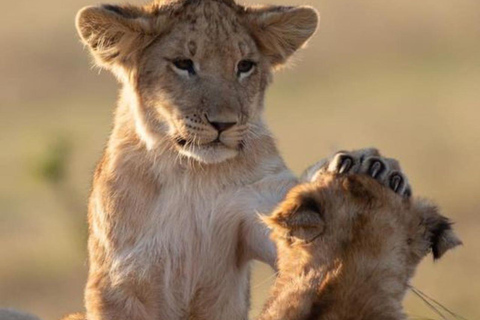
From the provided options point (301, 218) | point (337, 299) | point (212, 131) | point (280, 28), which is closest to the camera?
point (337, 299)

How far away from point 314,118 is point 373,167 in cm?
1587

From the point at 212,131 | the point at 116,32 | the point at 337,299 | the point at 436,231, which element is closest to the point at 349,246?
the point at 337,299

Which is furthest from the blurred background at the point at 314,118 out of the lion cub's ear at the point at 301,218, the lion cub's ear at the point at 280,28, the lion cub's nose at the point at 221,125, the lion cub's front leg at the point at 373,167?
the lion cub's ear at the point at 301,218

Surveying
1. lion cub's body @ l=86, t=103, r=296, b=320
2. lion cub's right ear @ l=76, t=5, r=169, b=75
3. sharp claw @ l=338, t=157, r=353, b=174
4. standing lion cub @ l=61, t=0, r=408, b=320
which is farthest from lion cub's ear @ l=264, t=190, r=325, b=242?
lion cub's right ear @ l=76, t=5, r=169, b=75

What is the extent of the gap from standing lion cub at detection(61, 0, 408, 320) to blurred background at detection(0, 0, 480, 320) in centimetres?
511

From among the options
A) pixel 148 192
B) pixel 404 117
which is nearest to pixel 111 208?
pixel 148 192

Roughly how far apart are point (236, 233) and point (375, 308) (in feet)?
6.21

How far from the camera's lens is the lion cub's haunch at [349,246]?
18.2 feet

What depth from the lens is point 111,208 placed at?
745 centimetres

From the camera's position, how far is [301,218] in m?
5.71

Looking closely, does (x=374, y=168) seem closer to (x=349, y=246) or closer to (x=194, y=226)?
(x=349, y=246)

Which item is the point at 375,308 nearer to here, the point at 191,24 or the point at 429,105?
the point at 191,24

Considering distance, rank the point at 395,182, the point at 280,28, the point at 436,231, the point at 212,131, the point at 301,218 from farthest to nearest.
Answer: the point at 280,28
the point at 212,131
the point at 395,182
the point at 436,231
the point at 301,218

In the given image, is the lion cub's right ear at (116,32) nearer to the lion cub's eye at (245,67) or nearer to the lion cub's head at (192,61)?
the lion cub's head at (192,61)
